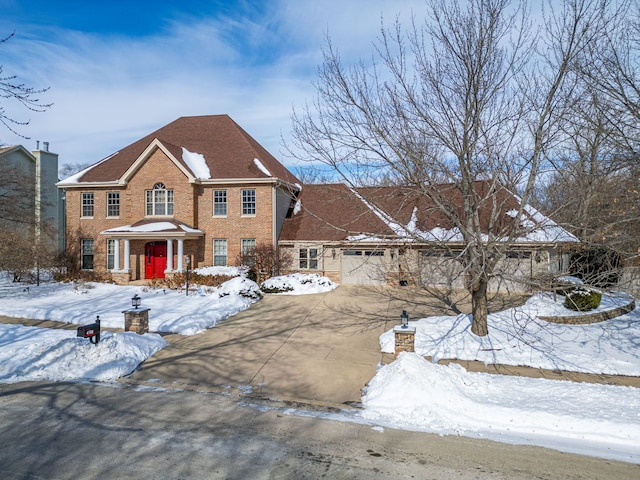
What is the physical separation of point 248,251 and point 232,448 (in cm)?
Result: 1731

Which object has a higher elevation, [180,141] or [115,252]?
[180,141]

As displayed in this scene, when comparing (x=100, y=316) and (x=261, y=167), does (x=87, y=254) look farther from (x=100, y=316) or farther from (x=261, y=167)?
(x=100, y=316)

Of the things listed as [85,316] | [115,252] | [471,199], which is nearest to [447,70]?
[471,199]

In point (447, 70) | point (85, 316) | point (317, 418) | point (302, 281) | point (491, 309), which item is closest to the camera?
point (317, 418)

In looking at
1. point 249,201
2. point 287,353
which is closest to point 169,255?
point 249,201

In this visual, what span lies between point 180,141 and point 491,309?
20.1 m

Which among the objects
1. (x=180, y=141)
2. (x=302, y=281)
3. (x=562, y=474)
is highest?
(x=180, y=141)

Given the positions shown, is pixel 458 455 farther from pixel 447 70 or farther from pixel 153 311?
pixel 153 311

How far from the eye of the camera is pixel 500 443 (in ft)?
20.8

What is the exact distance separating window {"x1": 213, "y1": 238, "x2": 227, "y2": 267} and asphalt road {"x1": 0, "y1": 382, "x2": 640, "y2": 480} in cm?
1596

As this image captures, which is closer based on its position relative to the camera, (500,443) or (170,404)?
(500,443)

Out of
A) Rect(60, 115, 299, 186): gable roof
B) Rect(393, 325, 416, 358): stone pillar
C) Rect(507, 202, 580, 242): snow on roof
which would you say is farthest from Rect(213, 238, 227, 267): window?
Rect(393, 325, 416, 358): stone pillar

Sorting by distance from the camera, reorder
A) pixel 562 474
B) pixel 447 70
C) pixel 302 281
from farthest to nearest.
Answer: pixel 302 281 < pixel 447 70 < pixel 562 474

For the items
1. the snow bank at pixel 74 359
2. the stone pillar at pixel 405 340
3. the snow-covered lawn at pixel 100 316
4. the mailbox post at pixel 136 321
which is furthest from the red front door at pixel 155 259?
the stone pillar at pixel 405 340
